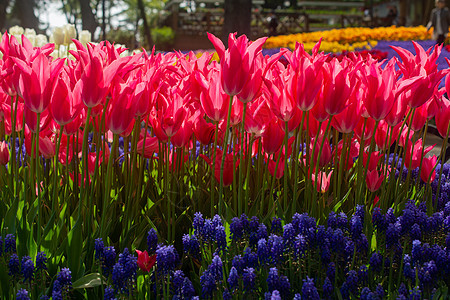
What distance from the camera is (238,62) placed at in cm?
175

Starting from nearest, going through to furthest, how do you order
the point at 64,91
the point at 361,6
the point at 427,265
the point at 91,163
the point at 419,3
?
the point at 427,265, the point at 64,91, the point at 91,163, the point at 419,3, the point at 361,6

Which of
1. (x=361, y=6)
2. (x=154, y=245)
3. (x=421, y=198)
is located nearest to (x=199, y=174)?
(x=154, y=245)

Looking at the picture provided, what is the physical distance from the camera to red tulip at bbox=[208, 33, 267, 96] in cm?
173

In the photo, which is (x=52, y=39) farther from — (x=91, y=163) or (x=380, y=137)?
(x=380, y=137)

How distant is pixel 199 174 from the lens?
2.40 meters

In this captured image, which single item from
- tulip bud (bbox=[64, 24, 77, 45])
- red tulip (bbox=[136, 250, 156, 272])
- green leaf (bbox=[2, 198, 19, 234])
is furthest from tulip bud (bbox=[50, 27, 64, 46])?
red tulip (bbox=[136, 250, 156, 272])

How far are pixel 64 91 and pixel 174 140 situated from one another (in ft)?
1.53

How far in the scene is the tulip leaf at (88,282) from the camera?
1.70 metres

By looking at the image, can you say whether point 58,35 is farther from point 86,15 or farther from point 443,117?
point 86,15

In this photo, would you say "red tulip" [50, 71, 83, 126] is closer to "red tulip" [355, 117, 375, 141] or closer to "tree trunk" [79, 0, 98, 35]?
"red tulip" [355, 117, 375, 141]

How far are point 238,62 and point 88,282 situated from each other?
2.78 feet

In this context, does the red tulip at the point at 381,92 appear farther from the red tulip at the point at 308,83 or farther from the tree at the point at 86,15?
the tree at the point at 86,15

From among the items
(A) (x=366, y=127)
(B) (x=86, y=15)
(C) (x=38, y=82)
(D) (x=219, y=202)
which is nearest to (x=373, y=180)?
(A) (x=366, y=127)

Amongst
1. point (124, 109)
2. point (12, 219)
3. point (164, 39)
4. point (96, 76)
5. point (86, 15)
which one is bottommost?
point (12, 219)
